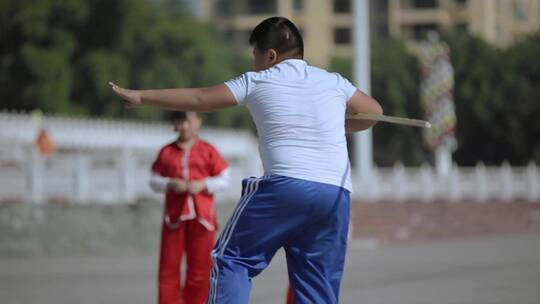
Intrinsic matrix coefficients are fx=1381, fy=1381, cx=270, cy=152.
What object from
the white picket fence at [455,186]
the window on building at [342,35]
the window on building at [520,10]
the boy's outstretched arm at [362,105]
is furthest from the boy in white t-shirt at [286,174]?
the window on building at [520,10]

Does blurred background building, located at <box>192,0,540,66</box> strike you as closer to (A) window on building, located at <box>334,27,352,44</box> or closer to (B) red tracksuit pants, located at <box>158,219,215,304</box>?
(A) window on building, located at <box>334,27,352,44</box>

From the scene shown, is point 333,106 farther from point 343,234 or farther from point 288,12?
point 288,12

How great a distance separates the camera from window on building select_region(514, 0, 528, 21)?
94250 millimetres

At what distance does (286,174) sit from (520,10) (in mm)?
91462

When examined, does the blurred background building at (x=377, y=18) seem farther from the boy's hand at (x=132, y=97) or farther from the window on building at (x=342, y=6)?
the boy's hand at (x=132, y=97)

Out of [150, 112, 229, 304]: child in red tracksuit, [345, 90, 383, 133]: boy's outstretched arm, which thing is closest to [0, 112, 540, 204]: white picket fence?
[150, 112, 229, 304]: child in red tracksuit

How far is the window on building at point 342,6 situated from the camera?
92.2 m

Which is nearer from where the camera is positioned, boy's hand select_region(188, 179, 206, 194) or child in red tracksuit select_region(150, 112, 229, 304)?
child in red tracksuit select_region(150, 112, 229, 304)

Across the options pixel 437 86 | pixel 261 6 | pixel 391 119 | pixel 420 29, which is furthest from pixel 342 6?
pixel 391 119

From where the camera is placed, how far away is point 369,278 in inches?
555

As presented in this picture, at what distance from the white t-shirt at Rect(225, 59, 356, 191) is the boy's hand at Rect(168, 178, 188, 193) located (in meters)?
3.51

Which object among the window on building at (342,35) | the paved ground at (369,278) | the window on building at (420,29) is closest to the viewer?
the paved ground at (369,278)

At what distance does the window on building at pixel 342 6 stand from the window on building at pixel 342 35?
47.4 inches

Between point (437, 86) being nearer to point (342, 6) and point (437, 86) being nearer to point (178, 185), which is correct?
point (178, 185)
